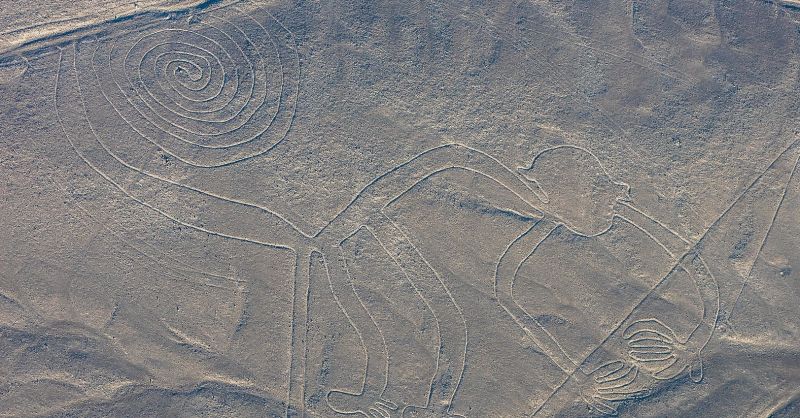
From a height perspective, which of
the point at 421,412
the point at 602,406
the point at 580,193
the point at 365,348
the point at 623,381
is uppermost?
the point at 580,193

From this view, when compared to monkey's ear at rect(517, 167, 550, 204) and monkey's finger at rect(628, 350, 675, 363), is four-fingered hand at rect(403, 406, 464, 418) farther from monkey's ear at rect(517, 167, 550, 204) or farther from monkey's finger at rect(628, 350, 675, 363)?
monkey's ear at rect(517, 167, 550, 204)

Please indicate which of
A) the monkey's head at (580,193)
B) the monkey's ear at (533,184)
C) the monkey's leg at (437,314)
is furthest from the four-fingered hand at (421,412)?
the monkey's ear at (533,184)

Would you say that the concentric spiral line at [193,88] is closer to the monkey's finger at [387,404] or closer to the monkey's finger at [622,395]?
the monkey's finger at [387,404]

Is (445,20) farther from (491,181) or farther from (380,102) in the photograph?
(491,181)

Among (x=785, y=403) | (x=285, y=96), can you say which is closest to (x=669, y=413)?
(x=785, y=403)

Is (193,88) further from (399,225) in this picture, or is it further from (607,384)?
(607,384)

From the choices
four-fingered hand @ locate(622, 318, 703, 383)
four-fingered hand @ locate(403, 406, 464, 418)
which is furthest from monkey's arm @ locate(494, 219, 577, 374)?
four-fingered hand @ locate(403, 406, 464, 418)

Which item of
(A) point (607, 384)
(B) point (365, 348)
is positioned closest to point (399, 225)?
(B) point (365, 348)
